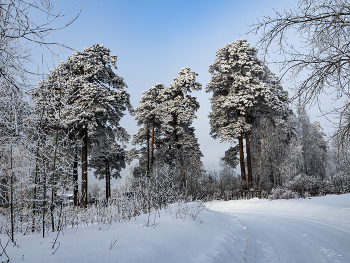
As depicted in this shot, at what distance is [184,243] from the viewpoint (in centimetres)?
379

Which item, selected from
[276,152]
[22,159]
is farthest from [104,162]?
[22,159]

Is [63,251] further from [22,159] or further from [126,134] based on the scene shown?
[126,134]

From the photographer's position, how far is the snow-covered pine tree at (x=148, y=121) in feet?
75.8

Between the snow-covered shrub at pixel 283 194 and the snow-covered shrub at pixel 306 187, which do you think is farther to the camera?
the snow-covered shrub at pixel 306 187

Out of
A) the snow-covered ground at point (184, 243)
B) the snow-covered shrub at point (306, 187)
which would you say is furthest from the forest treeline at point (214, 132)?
the snow-covered ground at point (184, 243)

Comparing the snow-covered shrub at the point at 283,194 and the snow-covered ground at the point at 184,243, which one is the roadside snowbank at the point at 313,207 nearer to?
the snow-covered ground at the point at 184,243

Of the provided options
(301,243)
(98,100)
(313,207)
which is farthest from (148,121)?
(301,243)

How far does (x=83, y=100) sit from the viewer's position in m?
15.0

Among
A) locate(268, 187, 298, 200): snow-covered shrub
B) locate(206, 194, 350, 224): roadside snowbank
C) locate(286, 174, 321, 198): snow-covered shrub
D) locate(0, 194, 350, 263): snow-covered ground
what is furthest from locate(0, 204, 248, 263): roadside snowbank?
locate(286, 174, 321, 198): snow-covered shrub

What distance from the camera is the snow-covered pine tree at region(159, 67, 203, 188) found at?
22.1 m

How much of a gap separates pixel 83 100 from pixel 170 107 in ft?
31.8

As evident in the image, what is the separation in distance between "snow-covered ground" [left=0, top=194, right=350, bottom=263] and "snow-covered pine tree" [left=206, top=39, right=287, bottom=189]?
40.7ft

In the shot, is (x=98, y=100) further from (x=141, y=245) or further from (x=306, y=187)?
(x=306, y=187)

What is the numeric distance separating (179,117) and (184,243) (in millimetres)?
19000
